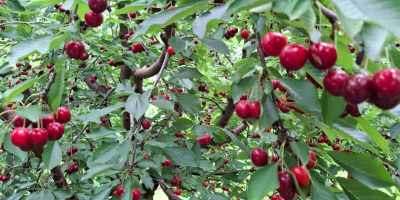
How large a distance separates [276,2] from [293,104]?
0.51 m

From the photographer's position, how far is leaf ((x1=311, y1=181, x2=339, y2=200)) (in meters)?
1.09

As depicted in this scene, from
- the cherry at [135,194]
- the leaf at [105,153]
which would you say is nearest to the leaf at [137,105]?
the leaf at [105,153]

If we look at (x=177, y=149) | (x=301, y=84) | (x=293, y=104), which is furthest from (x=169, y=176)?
(x=301, y=84)

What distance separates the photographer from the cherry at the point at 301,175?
1.07m

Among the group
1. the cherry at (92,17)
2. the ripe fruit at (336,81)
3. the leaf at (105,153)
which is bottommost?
the leaf at (105,153)

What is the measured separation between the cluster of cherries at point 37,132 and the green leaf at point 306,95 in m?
0.82

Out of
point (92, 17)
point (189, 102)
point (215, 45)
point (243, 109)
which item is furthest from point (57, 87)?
point (189, 102)

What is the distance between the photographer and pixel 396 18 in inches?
24.6

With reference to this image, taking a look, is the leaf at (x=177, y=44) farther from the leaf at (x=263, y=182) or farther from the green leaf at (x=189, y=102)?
the leaf at (x=263, y=182)

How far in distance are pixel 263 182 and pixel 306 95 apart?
0.30 metres

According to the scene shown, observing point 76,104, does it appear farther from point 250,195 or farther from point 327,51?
point 327,51

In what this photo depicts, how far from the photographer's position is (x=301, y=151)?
1.05 m

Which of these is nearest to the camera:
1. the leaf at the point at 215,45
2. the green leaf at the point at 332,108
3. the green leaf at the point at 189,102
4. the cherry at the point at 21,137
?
the green leaf at the point at 332,108

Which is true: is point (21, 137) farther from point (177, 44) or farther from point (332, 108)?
point (332, 108)
